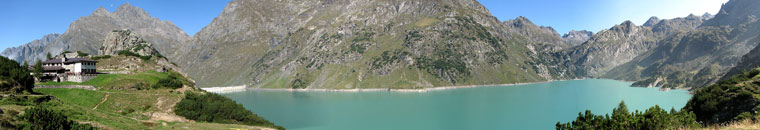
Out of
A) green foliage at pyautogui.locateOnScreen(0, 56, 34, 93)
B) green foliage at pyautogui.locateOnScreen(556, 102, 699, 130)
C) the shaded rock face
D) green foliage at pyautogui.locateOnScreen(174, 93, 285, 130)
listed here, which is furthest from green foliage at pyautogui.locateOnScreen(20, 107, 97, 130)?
the shaded rock face

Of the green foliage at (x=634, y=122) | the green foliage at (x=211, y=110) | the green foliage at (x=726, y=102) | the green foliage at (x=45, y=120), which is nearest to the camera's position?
the green foliage at (x=45, y=120)

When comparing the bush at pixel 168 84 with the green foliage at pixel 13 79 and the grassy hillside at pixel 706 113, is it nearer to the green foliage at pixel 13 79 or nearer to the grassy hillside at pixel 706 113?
the green foliage at pixel 13 79

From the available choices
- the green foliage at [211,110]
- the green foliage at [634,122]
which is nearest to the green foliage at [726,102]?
the green foliage at [634,122]

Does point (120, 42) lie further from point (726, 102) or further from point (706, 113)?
point (726, 102)

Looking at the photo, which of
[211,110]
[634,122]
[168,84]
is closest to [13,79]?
[168,84]

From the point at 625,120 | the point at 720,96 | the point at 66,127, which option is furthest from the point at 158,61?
the point at 720,96
